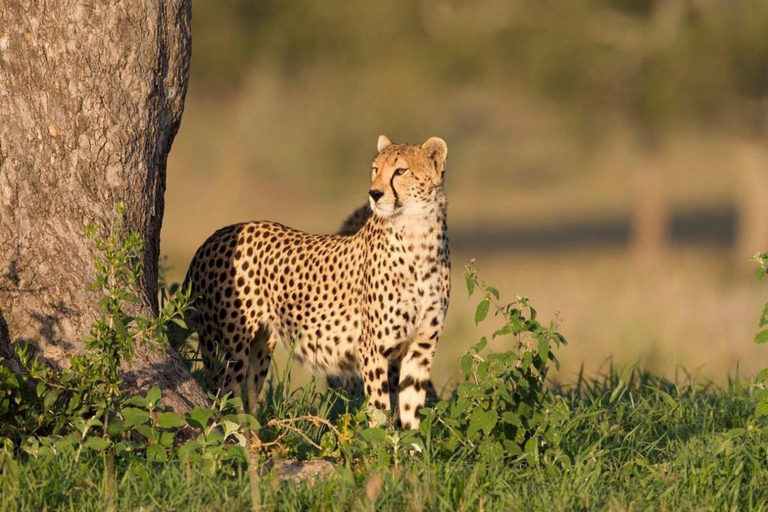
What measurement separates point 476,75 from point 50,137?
12280mm

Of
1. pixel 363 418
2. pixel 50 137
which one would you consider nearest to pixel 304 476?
pixel 363 418

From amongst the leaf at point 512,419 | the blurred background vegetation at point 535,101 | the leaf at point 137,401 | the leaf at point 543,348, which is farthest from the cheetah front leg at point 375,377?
the blurred background vegetation at point 535,101

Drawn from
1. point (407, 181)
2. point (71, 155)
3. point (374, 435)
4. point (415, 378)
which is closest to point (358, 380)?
point (415, 378)

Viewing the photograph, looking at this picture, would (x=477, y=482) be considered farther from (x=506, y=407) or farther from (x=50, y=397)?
(x=50, y=397)

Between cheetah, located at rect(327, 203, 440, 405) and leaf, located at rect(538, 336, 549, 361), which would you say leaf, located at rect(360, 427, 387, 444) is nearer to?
leaf, located at rect(538, 336, 549, 361)

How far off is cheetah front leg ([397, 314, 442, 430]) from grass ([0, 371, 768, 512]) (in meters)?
0.82

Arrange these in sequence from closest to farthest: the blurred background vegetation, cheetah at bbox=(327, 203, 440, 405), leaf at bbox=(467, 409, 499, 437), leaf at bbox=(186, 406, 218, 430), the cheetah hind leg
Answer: leaf at bbox=(186, 406, 218, 430) < leaf at bbox=(467, 409, 499, 437) < the cheetah hind leg < cheetah at bbox=(327, 203, 440, 405) < the blurred background vegetation

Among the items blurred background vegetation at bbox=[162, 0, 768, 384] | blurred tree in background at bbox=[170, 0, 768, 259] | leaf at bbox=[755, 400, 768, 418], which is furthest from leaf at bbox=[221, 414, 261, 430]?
blurred tree in background at bbox=[170, 0, 768, 259]

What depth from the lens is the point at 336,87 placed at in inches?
669

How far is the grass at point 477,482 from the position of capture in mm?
3680

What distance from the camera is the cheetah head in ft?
17.1

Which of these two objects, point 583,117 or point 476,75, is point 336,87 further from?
point 583,117

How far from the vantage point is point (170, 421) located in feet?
13.2

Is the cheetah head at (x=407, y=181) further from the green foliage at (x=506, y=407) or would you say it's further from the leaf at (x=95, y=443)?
the leaf at (x=95, y=443)
